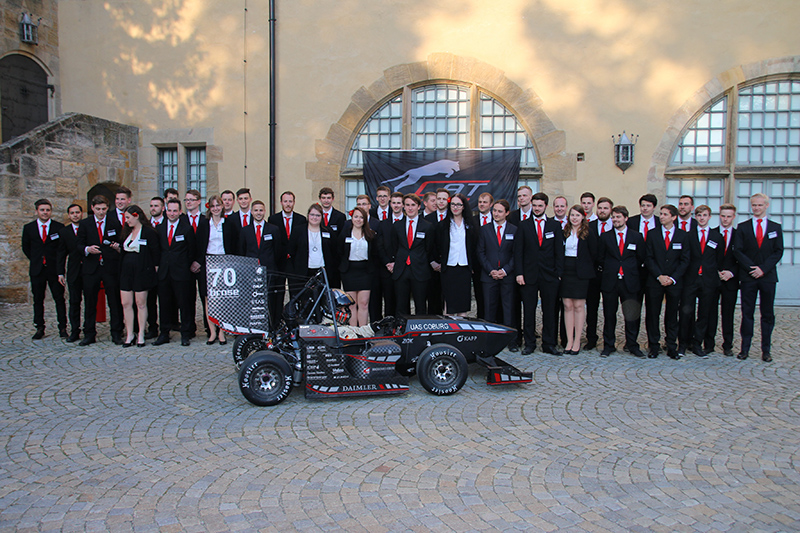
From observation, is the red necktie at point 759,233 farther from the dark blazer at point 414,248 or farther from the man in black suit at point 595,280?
the dark blazer at point 414,248

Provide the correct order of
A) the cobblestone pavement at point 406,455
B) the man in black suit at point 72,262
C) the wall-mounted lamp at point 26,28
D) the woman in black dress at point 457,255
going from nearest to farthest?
the cobblestone pavement at point 406,455, the woman in black dress at point 457,255, the man in black suit at point 72,262, the wall-mounted lamp at point 26,28

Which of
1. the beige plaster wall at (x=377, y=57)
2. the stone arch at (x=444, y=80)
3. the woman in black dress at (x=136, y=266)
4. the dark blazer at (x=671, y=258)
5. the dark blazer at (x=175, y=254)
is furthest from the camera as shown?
the stone arch at (x=444, y=80)

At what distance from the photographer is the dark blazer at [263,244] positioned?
309 inches

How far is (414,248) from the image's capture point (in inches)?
293

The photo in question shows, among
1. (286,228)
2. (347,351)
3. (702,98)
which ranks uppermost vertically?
(702,98)

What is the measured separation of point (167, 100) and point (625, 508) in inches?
490

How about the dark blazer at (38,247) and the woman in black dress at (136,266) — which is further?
the dark blazer at (38,247)

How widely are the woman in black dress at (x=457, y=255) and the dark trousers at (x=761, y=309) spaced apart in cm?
335

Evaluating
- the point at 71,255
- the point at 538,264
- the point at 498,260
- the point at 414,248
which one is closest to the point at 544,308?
the point at 538,264

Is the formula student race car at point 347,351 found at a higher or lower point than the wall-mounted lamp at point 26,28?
lower

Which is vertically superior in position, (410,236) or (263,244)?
(410,236)

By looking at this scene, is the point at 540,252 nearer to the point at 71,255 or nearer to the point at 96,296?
the point at 96,296

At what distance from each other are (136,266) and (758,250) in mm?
7823

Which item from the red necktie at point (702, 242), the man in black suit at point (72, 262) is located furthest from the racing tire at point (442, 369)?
the man in black suit at point (72, 262)
